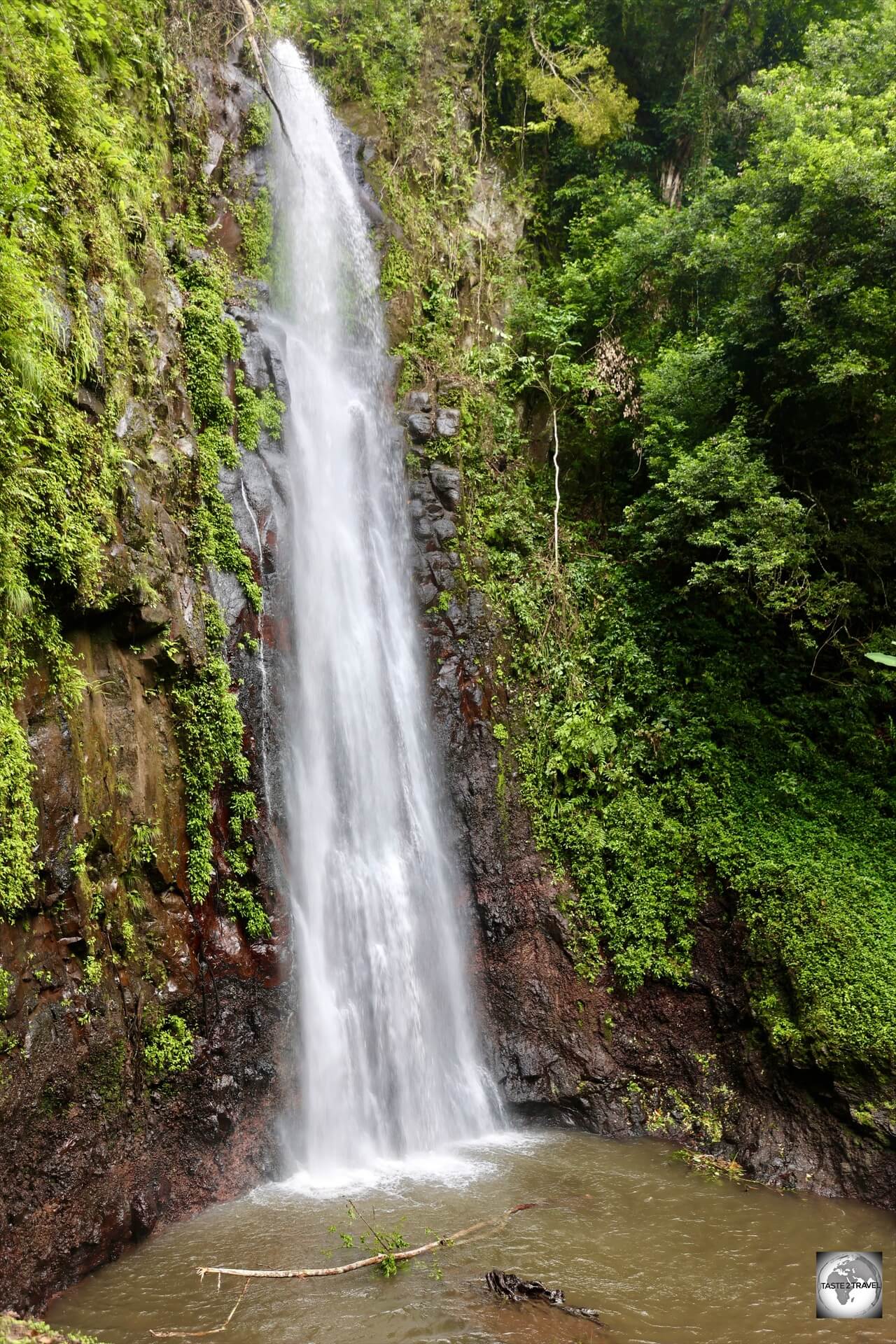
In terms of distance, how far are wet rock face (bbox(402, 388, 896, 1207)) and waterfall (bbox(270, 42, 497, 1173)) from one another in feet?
1.29

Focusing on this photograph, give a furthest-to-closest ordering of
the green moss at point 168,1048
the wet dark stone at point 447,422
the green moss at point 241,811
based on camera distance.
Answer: the wet dark stone at point 447,422 → the green moss at point 241,811 → the green moss at point 168,1048

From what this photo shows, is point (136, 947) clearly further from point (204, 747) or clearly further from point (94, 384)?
point (94, 384)

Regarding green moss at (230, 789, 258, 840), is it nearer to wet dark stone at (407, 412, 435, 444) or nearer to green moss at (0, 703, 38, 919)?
green moss at (0, 703, 38, 919)

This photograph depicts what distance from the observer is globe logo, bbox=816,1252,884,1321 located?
5453 mm

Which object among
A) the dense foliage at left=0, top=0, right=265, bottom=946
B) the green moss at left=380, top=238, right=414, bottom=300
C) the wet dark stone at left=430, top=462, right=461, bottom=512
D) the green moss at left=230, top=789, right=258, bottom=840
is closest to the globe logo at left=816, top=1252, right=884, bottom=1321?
the dense foliage at left=0, top=0, right=265, bottom=946

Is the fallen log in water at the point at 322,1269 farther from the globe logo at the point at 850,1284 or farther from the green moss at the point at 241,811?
the green moss at the point at 241,811

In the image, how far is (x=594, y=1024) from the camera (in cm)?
930

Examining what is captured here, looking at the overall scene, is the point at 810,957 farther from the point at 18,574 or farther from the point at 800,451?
the point at 18,574

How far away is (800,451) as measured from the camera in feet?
36.3

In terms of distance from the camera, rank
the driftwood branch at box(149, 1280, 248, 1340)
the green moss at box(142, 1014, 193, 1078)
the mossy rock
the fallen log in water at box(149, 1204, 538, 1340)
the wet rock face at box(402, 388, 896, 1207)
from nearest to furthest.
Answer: the mossy rock < the driftwood branch at box(149, 1280, 248, 1340) < the fallen log in water at box(149, 1204, 538, 1340) < the green moss at box(142, 1014, 193, 1078) < the wet rock face at box(402, 388, 896, 1207)

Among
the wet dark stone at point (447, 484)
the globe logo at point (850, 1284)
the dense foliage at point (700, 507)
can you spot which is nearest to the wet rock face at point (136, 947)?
the wet dark stone at point (447, 484)

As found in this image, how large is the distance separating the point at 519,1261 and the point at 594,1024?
3.75 metres

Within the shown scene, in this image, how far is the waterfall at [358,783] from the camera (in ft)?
26.9

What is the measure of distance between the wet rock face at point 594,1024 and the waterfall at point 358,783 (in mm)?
394
